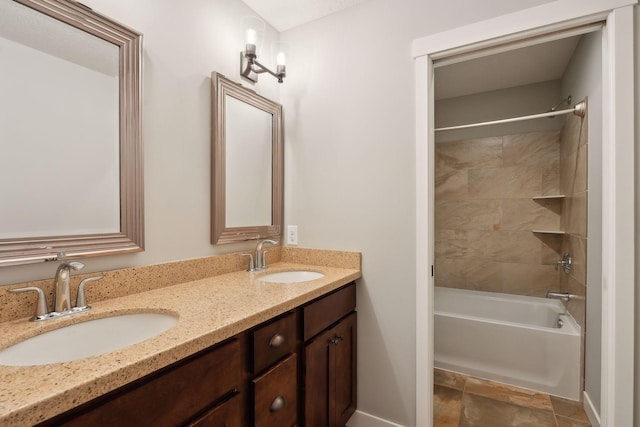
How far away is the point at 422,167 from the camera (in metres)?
1.57

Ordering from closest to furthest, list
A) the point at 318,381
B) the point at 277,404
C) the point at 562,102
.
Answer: the point at 277,404
the point at 318,381
the point at 562,102

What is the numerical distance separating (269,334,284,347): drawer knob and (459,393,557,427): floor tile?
1349 millimetres

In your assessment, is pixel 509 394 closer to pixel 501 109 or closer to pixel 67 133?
pixel 501 109

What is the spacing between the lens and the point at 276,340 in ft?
3.72

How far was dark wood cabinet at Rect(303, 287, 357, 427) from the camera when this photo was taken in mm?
1326

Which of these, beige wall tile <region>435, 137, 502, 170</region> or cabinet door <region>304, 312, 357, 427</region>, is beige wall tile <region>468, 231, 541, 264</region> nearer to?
beige wall tile <region>435, 137, 502, 170</region>

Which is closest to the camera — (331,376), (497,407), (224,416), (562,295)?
(224,416)

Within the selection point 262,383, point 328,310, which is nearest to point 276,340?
point 262,383

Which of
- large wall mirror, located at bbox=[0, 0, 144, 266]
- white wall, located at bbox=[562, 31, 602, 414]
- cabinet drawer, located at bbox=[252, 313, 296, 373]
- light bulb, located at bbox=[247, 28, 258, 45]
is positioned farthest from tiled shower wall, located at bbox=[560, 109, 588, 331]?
large wall mirror, located at bbox=[0, 0, 144, 266]

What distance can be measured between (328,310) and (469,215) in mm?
2177

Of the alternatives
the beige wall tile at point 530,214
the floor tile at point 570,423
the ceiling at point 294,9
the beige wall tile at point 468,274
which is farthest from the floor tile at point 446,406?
the ceiling at point 294,9

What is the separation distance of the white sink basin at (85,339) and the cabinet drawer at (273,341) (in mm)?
284

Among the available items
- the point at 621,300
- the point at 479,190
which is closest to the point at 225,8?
the point at 621,300

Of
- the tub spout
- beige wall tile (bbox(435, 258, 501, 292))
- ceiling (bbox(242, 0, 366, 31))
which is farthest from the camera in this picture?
beige wall tile (bbox(435, 258, 501, 292))
